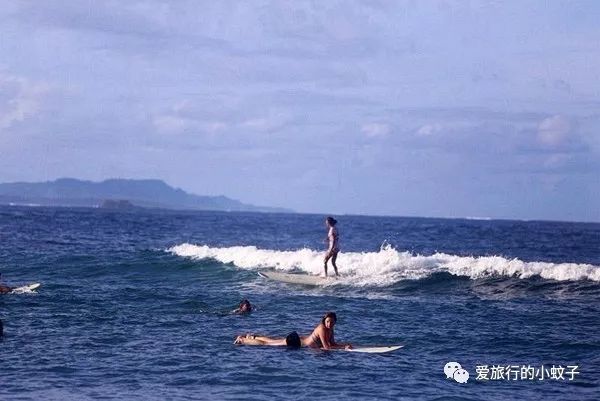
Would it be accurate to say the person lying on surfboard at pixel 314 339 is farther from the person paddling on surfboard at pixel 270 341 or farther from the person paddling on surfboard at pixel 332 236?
the person paddling on surfboard at pixel 332 236

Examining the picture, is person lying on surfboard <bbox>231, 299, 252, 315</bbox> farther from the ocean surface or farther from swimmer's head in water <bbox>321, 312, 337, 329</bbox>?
swimmer's head in water <bbox>321, 312, 337, 329</bbox>

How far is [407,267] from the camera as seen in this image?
31656 mm

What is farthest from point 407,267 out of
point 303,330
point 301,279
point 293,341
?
point 293,341

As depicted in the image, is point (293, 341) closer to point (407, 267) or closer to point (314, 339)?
point (314, 339)

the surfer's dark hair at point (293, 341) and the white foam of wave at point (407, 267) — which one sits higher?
the white foam of wave at point (407, 267)

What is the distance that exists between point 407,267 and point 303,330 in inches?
523

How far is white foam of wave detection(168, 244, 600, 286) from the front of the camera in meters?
29.4

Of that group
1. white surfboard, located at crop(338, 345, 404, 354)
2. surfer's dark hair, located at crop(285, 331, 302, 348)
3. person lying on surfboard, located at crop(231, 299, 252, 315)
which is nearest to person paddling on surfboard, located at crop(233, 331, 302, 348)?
surfer's dark hair, located at crop(285, 331, 302, 348)

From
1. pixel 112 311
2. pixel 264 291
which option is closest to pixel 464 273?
pixel 264 291

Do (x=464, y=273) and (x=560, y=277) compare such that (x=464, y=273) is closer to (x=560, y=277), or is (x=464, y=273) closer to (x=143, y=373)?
(x=560, y=277)

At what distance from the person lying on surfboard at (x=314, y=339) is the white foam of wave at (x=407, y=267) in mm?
11199

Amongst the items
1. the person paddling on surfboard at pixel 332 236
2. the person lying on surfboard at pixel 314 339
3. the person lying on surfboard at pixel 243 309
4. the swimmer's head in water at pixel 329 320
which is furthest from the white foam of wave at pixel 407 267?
the swimmer's head in water at pixel 329 320

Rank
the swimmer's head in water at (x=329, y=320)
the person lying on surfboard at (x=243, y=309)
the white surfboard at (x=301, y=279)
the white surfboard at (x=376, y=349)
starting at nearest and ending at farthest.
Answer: the white surfboard at (x=376, y=349) → the swimmer's head in water at (x=329, y=320) → the person lying on surfboard at (x=243, y=309) → the white surfboard at (x=301, y=279)

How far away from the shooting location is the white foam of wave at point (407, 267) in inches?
1157
